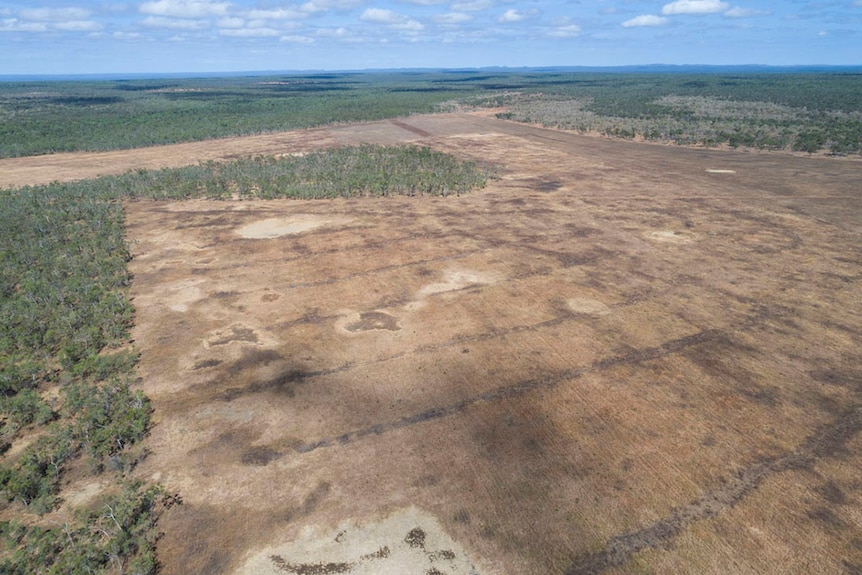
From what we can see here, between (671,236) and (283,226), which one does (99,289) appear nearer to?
(283,226)

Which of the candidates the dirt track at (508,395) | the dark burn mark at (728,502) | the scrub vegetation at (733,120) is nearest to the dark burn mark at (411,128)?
the scrub vegetation at (733,120)

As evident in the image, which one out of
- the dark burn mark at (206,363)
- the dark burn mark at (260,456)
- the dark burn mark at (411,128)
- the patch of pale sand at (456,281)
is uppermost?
the dark burn mark at (411,128)

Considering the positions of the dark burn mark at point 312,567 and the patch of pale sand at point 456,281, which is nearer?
the dark burn mark at point 312,567

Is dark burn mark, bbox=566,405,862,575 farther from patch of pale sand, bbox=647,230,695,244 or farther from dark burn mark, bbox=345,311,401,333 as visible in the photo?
patch of pale sand, bbox=647,230,695,244

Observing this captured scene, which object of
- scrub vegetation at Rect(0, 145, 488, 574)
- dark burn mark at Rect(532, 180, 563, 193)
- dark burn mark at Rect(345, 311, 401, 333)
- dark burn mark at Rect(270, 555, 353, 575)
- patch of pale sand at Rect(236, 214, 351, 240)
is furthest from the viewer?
dark burn mark at Rect(532, 180, 563, 193)

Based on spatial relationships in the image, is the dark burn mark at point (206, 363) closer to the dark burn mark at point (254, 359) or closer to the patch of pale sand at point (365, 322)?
the dark burn mark at point (254, 359)

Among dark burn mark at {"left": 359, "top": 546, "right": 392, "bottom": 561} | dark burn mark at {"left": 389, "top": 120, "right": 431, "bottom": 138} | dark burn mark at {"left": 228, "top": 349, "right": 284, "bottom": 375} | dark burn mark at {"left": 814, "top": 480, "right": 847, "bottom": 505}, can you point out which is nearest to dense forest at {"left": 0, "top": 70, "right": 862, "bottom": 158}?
dark burn mark at {"left": 389, "top": 120, "right": 431, "bottom": 138}
